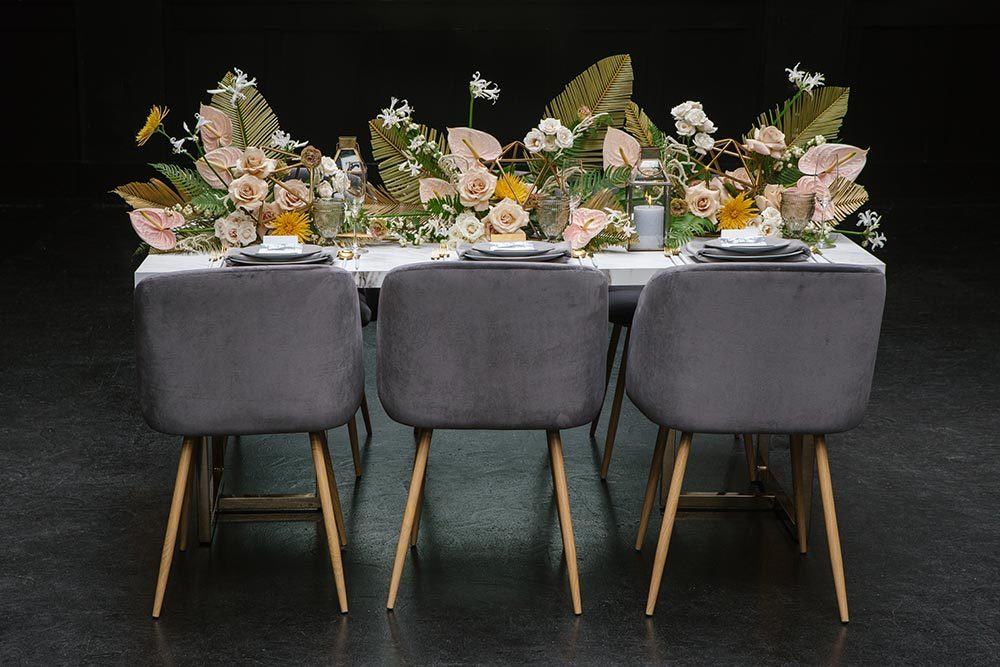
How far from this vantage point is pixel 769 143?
3.43 m

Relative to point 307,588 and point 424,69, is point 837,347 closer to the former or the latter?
point 307,588

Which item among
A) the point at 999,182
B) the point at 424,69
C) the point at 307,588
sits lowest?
the point at 307,588

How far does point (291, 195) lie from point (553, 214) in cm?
72

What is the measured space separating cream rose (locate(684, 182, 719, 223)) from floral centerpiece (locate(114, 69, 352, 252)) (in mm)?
986

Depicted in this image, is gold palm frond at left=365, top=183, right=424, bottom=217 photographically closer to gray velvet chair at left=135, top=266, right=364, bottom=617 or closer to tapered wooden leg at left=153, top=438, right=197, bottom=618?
gray velvet chair at left=135, top=266, right=364, bottom=617

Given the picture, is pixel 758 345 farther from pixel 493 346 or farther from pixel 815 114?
pixel 815 114

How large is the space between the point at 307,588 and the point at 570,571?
2.08ft

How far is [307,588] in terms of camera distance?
2863mm

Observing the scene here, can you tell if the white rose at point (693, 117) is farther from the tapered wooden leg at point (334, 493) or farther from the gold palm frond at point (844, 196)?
the tapered wooden leg at point (334, 493)

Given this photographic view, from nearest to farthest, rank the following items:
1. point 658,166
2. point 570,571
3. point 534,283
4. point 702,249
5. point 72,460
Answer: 1. point 534,283
2. point 570,571
3. point 702,249
4. point 658,166
5. point 72,460

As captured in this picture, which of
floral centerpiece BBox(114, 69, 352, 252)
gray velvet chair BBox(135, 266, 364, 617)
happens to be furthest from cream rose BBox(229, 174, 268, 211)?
gray velvet chair BBox(135, 266, 364, 617)

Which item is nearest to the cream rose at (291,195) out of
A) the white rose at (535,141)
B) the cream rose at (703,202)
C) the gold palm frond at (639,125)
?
the white rose at (535,141)

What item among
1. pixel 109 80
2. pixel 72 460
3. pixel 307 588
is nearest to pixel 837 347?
pixel 307 588

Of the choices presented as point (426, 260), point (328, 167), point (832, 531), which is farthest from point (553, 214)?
point (832, 531)
